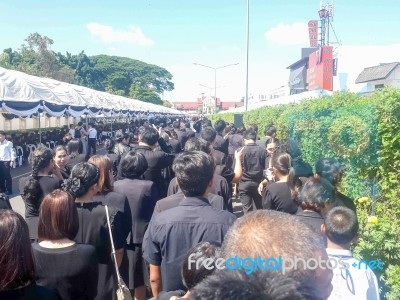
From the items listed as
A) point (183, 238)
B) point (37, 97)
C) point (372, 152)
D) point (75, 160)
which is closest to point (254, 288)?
point (183, 238)

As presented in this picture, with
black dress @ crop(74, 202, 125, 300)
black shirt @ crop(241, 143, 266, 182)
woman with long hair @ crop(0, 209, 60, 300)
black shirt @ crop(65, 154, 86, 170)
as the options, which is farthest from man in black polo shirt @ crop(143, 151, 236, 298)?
black shirt @ crop(241, 143, 266, 182)

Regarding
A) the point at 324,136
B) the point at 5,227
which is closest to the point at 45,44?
the point at 324,136

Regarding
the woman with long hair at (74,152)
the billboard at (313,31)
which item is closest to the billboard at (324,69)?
the woman with long hair at (74,152)

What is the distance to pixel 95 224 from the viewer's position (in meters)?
3.48

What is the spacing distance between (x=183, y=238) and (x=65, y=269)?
709 mm

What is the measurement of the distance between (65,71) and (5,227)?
162ft

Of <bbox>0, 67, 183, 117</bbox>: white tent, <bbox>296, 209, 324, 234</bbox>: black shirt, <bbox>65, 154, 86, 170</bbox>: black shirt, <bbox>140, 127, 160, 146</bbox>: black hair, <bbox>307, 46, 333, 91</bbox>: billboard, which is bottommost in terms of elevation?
<bbox>296, 209, 324, 234</bbox>: black shirt

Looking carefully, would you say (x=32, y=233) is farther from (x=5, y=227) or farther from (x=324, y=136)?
(x=324, y=136)

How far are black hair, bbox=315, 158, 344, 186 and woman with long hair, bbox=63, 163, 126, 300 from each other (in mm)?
1864

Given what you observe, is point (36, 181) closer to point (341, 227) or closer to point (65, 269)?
point (65, 269)

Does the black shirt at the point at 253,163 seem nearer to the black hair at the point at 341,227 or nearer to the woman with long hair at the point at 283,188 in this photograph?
the woman with long hair at the point at 283,188

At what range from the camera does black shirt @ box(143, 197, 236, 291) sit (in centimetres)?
272

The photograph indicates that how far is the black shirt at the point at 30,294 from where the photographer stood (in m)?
2.11

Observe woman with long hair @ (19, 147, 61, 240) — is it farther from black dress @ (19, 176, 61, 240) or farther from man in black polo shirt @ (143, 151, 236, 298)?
man in black polo shirt @ (143, 151, 236, 298)
